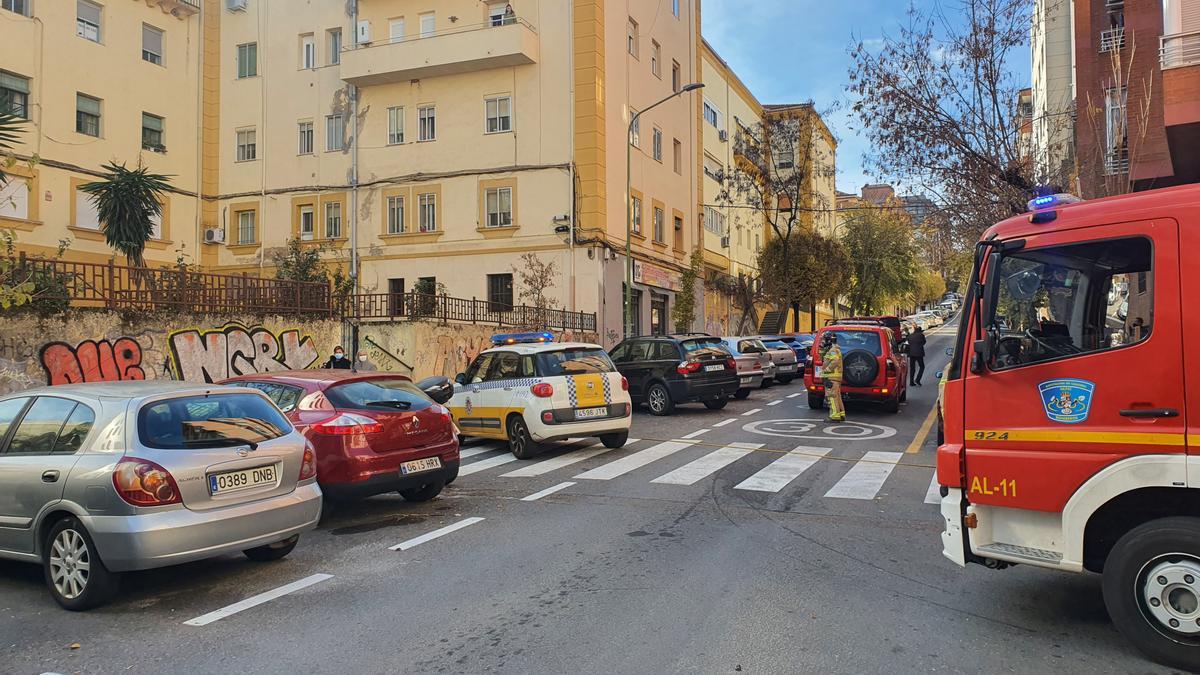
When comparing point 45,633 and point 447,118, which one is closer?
point 45,633

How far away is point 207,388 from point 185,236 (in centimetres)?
3133

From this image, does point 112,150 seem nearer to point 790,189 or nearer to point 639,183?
point 639,183

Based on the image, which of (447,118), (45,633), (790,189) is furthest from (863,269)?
(45,633)

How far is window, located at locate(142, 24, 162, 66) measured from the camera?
102 feet

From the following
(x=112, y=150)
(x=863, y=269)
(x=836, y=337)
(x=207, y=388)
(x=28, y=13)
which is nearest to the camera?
(x=207, y=388)

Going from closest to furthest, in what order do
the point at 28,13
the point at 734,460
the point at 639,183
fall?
the point at 734,460
the point at 28,13
the point at 639,183

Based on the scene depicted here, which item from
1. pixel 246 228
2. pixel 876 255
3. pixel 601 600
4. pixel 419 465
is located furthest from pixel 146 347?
pixel 876 255

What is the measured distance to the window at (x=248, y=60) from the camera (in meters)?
33.6

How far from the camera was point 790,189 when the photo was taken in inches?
1497

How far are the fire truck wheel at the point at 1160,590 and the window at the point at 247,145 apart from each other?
35.2 meters

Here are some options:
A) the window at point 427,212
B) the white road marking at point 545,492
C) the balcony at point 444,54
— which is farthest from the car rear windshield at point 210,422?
the window at point 427,212

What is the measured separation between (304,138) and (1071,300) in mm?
32770

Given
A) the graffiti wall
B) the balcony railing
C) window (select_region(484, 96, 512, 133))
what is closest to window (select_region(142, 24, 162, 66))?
window (select_region(484, 96, 512, 133))

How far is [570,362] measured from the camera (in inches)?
465
